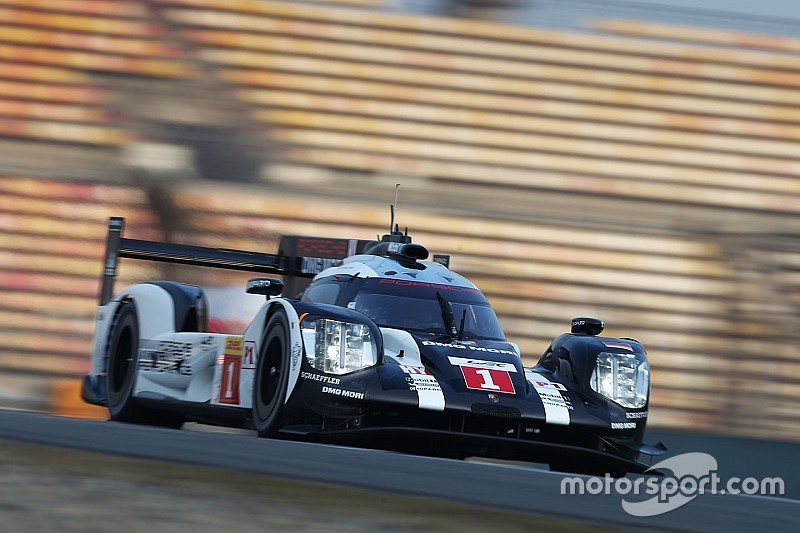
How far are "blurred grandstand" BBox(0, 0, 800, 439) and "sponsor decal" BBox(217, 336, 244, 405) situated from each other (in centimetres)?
575

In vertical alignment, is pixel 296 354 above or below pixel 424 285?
below

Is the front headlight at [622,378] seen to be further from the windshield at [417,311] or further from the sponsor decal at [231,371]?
the sponsor decal at [231,371]

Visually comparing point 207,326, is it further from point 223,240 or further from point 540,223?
point 540,223

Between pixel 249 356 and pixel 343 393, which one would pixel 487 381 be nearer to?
pixel 343 393

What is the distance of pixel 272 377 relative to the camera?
18.6 feet

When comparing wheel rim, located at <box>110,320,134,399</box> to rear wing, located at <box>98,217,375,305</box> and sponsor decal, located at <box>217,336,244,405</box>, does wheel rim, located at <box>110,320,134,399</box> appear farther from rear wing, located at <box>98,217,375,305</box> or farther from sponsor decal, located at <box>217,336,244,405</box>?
sponsor decal, located at <box>217,336,244,405</box>

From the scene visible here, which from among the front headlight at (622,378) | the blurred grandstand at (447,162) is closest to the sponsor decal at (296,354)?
the front headlight at (622,378)

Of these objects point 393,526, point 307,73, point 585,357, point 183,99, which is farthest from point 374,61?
point 393,526

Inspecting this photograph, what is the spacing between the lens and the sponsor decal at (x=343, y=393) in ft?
17.3

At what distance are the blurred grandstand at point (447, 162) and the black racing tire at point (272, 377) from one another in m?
6.25

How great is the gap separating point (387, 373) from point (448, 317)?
3.30 feet

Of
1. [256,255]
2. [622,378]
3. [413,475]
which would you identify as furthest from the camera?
[256,255]

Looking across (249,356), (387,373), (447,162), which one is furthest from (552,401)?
(447,162)

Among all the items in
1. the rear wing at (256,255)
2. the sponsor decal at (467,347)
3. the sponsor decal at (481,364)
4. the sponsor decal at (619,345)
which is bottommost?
the sponsor decal at (481,364)
